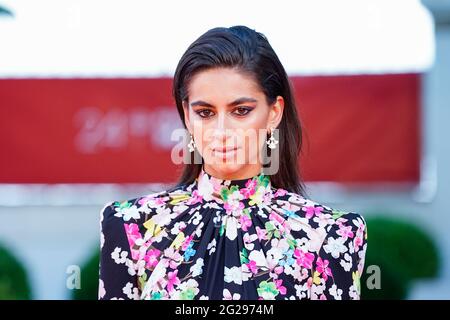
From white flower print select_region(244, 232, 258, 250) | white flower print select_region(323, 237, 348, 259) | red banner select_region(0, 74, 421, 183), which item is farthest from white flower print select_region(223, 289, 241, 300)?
red banner select_region(0, 74, 421, 183)

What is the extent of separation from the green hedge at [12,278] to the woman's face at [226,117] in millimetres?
2986

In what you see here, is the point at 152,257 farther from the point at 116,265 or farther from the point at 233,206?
the point at 233,206

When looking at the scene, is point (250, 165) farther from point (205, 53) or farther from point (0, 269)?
point (0, 269)

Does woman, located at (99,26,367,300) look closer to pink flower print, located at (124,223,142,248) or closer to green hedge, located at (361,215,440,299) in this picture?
pink flower print, located at (124,223,142,248)

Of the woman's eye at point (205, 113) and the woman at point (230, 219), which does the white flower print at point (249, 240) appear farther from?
the woman's eye at point (205, 113)

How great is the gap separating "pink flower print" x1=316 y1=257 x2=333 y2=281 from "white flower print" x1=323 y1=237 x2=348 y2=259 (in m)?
0.03

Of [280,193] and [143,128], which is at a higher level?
[143,128]

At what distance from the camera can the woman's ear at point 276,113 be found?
206 centimetres

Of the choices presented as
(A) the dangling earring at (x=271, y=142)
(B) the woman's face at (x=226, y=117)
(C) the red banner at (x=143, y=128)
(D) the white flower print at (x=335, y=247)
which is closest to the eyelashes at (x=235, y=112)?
(B) the woman's face at (x=226, y=117)

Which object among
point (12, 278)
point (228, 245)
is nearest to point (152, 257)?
point (228, 245)

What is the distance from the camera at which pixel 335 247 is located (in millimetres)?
2020

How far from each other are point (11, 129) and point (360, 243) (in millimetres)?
4387

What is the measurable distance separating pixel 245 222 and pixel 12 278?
324 centimetres

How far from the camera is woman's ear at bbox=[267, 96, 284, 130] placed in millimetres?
2062
